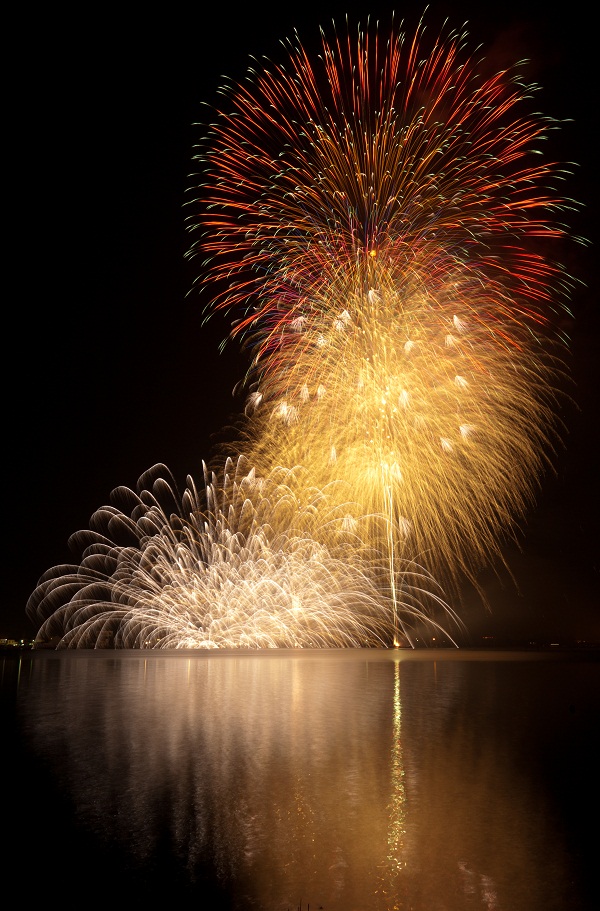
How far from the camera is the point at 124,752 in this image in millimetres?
13062

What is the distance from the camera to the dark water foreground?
657 centimetres

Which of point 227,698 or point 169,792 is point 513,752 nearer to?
point 169,792

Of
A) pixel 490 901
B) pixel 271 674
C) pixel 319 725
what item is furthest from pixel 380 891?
pixel 271 674

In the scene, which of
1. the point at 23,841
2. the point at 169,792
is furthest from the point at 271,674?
the point at 23,841

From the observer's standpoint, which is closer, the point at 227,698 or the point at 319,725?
the point at 319,725

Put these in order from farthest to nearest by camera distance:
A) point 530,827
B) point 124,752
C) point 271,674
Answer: point 271,674, point 124,752, point 530,827

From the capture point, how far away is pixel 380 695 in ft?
76.8

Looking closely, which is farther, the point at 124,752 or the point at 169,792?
the point at 124,752

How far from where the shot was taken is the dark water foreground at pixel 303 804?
21.6 feet

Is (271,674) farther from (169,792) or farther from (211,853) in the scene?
(211,853)

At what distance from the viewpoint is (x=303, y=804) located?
9.41m

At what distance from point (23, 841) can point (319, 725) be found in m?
9.47

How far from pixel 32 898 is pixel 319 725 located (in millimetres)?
10780

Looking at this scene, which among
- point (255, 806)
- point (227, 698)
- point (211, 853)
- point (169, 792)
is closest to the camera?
point (211, 853)
